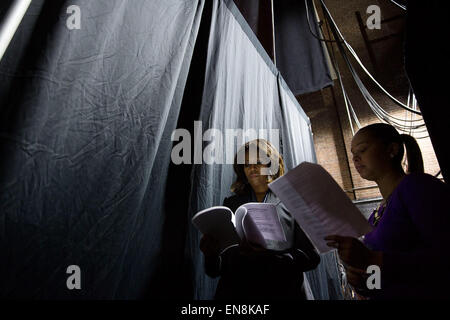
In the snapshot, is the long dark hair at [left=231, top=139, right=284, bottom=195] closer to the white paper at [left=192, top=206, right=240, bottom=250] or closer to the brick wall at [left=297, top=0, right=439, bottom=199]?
the white paper at [left=192, top=206, right=240, bottom=250]

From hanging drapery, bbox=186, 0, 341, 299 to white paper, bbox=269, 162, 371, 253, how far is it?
1.17ft

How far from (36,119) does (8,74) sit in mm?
97

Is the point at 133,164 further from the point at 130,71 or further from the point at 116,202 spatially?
the point at 130,71

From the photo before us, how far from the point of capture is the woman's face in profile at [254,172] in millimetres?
1174

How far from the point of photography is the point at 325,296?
2.05 metres

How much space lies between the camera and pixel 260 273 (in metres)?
0.88

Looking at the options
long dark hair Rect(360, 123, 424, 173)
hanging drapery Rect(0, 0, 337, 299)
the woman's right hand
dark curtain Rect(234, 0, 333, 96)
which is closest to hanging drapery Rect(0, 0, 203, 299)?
hanging drapery Rect(0, 0, 337, 299)

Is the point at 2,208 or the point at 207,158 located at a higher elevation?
the point at 207,158

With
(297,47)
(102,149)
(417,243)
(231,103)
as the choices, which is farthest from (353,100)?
(102,149)

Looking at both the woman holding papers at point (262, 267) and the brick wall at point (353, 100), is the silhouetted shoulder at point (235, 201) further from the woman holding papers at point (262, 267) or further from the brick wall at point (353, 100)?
the brick wall at point (353, 100)

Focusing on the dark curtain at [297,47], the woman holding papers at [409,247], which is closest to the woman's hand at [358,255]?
the woman holding papers at [409,247]

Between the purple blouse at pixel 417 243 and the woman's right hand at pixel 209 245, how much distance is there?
0.47m

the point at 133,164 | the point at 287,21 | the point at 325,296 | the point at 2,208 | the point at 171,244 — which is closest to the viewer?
the point at 2,208
